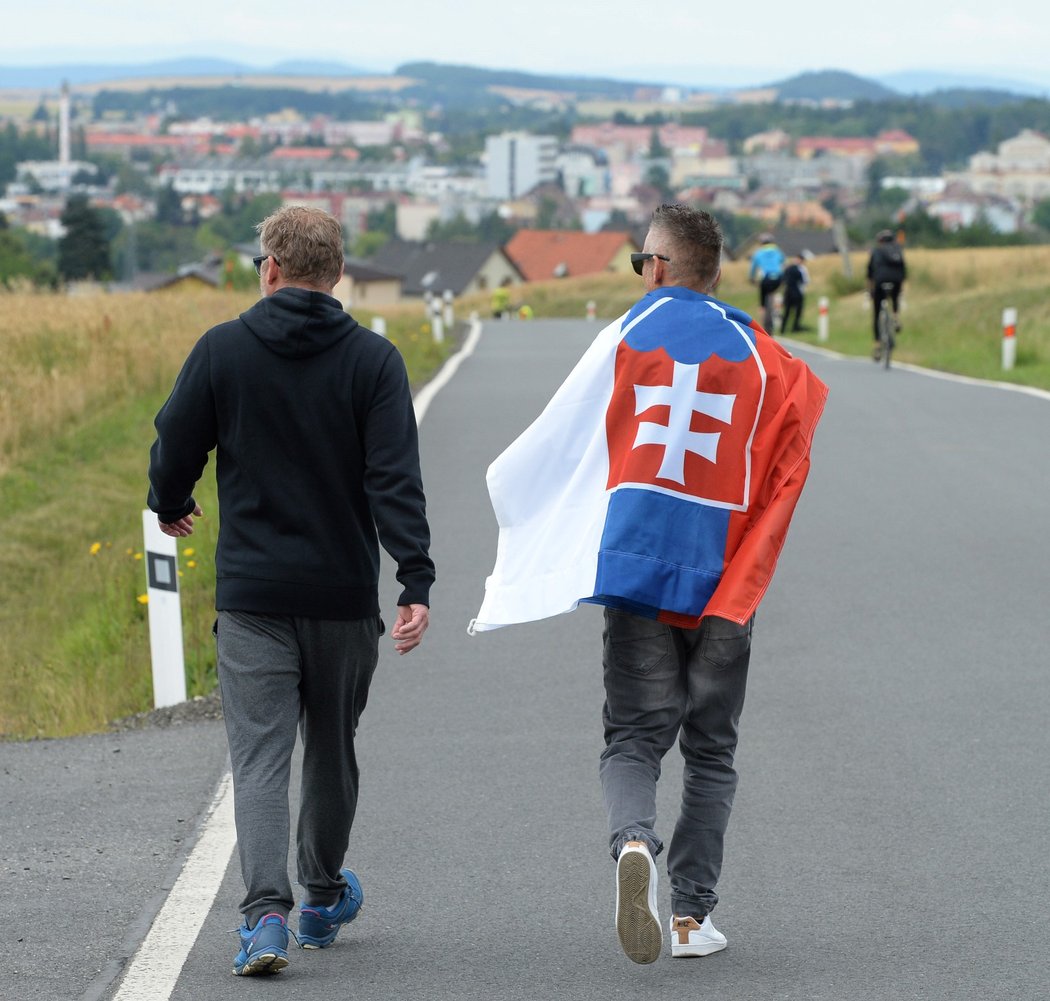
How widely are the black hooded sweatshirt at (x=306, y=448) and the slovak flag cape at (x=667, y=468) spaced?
345 millimetres

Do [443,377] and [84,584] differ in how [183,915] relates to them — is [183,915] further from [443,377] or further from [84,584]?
[443,377]

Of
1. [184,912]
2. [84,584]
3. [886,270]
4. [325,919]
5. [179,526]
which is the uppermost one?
[179,526]

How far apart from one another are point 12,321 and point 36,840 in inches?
665

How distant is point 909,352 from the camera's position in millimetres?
27156

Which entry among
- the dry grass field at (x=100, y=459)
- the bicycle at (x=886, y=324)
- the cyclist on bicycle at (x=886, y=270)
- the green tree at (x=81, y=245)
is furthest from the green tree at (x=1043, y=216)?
the cyclist on bicycle at (x=886, y=270)

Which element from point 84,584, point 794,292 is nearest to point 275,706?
point 84,584

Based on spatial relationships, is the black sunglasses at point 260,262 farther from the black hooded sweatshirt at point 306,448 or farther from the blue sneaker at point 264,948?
the blue sneaker at point 264,948

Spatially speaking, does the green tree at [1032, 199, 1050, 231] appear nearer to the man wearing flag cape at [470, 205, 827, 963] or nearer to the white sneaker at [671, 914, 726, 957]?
the man wearing flag cape at [470, 205, 827, 963]

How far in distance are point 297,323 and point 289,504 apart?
1.40ft

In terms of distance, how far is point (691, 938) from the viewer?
174 inches

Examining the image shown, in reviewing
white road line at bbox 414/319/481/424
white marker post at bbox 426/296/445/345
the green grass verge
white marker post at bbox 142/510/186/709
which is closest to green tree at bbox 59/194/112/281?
white marker post at bbox 426/296/445/345

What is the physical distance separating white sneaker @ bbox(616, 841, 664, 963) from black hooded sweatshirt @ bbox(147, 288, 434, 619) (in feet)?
2.65

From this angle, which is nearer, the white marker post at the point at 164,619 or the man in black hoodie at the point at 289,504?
the man in black hoodie at the point at 289,504

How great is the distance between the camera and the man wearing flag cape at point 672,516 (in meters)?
4.27
